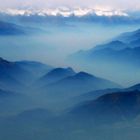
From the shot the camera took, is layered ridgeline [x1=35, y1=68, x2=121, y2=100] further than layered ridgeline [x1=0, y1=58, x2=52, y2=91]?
No

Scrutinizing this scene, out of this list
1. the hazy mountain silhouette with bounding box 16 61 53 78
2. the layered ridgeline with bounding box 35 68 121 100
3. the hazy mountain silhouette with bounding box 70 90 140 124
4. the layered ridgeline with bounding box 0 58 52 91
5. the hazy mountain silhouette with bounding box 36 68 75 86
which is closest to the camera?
the hazy mountain silhouette with bounding box 70 90 140 124

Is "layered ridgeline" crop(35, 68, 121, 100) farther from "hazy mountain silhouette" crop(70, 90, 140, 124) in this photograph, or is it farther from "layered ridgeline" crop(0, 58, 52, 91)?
"hazy mountain silhouette" crop(70, 90, 140, 124)

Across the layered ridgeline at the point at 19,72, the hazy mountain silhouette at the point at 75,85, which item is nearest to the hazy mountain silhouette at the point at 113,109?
the hazy mountain silhouette at the point at 75,85

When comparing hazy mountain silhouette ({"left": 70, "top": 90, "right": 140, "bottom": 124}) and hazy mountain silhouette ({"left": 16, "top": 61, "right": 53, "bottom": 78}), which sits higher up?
hazy mountain silhouette ({"left": 16, "top": 61, "right": 53, "bottom": 78})

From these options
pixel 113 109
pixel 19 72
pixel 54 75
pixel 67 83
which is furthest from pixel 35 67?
pixel 113 109

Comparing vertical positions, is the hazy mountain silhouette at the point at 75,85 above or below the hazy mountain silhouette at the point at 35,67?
below

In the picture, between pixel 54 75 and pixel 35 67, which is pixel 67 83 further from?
pixel 35 67

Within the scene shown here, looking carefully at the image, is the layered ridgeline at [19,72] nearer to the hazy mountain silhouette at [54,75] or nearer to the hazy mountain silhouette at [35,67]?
the hazy mountain silhouette at [35,67]

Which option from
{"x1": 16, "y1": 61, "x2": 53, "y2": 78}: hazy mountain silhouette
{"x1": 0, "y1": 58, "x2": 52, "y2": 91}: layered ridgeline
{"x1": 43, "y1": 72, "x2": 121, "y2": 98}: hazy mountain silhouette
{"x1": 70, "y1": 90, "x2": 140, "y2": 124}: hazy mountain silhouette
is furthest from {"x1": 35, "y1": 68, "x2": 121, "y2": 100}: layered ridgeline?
{"x1": 70, "y1": 90, "x2": 140, "y2": 124}: hazy mountain silhouette

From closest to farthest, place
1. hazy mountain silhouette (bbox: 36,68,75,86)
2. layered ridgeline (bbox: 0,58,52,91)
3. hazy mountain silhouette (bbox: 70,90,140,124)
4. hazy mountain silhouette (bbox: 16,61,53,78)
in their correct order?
1. hazy mountain silhouette (bbox: 70,90,140,124)
2. layered ridgeline (bbox: 0,58,52,91)
3. hazy mountain silhouette (bbox: 36,68,75,86)
4. hazy mountain silhouette (bbox: 16,61,53,78)

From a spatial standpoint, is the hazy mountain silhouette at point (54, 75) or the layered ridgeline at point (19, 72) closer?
the layered ridgeline at point (19, 72)

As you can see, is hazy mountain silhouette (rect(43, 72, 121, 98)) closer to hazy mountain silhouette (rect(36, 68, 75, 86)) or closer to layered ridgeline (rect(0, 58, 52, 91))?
hazy mountain silhouette (rect(36, 68, 75, 86))

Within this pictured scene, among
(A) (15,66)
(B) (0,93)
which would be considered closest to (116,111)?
(B) (0,93)
